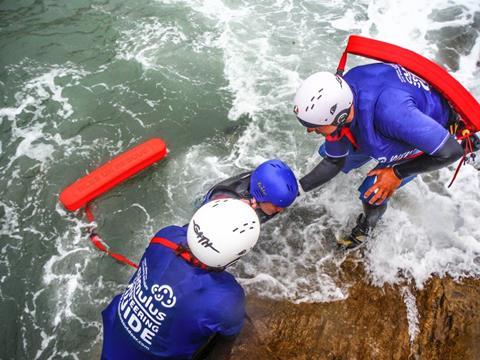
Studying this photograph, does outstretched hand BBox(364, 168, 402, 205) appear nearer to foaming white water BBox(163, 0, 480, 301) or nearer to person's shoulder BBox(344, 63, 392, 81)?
person's shoulder BBox(344, 63, 392, 81)

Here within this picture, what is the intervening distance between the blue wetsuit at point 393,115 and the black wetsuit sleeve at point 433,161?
0.07 metres

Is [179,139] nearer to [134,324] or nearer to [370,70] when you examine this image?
[370,70]

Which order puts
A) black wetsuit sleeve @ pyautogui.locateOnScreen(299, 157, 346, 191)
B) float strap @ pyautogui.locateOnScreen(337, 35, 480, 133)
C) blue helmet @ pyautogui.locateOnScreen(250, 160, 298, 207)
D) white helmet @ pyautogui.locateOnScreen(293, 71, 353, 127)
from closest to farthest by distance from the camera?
1. white helmet @ pyautogui.locateOnScreen(293, 71, 353, 127)
2. float strap @ pyautogui.locateOnScreen(337, 35, 480, 133)
3. blue helmet @ pyautogui.locateOnScreen(250, 160, 298, 207)
4. black wetsuit sleeve @ pyautogui.locateOnScreen(299, 157, 346, 191)

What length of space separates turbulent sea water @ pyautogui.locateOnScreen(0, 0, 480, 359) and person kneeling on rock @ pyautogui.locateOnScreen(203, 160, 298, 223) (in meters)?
0.99

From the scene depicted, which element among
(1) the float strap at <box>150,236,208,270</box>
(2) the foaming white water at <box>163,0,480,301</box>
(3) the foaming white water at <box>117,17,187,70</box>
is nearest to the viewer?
(1) the float strap at <box>150,236,208,270</box>

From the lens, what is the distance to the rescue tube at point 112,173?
16.6 feet

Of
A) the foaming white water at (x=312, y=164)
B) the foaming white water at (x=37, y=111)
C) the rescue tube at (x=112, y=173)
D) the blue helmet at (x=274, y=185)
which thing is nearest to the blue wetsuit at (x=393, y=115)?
the blue helmet at (x=274, y=185)

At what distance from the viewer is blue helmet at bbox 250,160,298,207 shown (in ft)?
12.5

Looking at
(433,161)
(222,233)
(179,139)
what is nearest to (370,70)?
(433,161)

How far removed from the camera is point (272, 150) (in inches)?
240

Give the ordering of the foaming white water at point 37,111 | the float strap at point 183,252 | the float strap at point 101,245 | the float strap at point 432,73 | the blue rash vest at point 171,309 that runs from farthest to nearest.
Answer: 1. the foaming white water at point 37,111
2. the float strap at point 101,245
3. the float strap at point 432,73
4. the float strap at point 183,252
5. the blue rash vest at point 171,309

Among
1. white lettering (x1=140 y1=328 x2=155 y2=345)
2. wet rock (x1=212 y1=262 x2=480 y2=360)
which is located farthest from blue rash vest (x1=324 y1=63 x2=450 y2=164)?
white lettering (x1=140 y1=328 x2=155 y2=345)

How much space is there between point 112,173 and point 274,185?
274 cm

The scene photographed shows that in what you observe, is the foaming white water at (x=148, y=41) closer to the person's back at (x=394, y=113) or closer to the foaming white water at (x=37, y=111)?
the foaming white water at (x=37, y=111)
